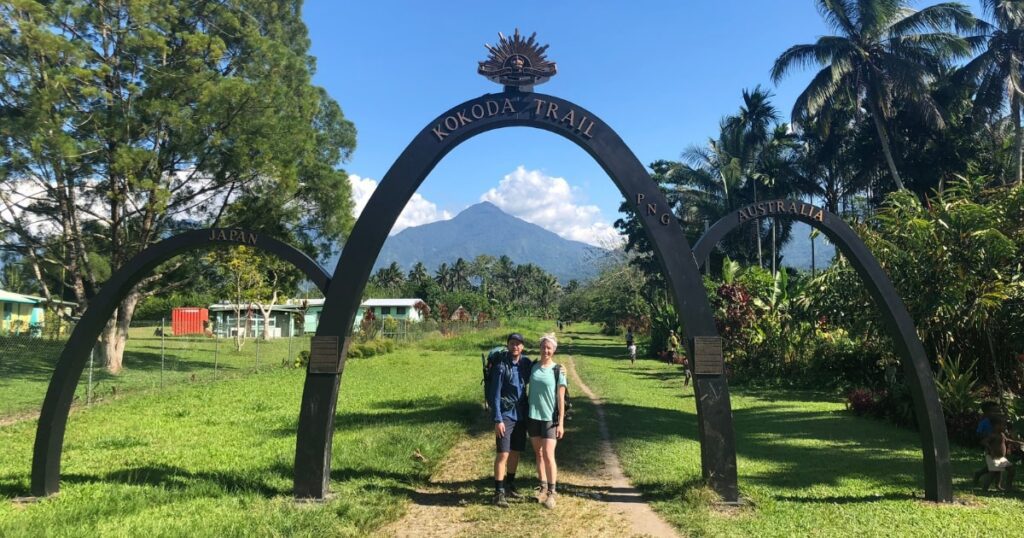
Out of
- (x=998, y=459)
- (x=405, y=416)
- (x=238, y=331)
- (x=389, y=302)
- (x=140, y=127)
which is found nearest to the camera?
(x=998, y=459)

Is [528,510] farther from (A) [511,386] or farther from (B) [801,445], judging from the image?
(B) [801,445]

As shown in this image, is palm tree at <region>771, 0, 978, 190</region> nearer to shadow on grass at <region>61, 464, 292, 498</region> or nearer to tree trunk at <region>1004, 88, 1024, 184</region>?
tree trunk at <region>1004, 88, 1024, 184</region>

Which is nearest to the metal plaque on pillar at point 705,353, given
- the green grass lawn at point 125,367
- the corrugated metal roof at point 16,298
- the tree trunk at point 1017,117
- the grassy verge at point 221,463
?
the grassy verge at point 221,463

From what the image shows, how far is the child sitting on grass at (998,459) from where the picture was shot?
6289 millimetres

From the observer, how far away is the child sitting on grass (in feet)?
20.6

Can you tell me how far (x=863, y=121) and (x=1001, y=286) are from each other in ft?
72.9

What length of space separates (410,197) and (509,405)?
7.16 feet

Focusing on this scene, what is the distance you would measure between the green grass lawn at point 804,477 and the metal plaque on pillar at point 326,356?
10.6 feet

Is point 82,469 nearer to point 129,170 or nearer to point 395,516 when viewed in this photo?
point 395,516

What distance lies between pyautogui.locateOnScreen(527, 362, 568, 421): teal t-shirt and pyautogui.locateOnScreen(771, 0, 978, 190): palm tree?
76.0 feet

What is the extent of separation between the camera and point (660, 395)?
573 inches

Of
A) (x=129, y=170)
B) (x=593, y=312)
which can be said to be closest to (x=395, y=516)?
(x=129, y=170)

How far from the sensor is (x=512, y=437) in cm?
583

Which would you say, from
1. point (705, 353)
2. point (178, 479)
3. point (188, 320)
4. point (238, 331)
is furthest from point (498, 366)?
point (188, 320)
